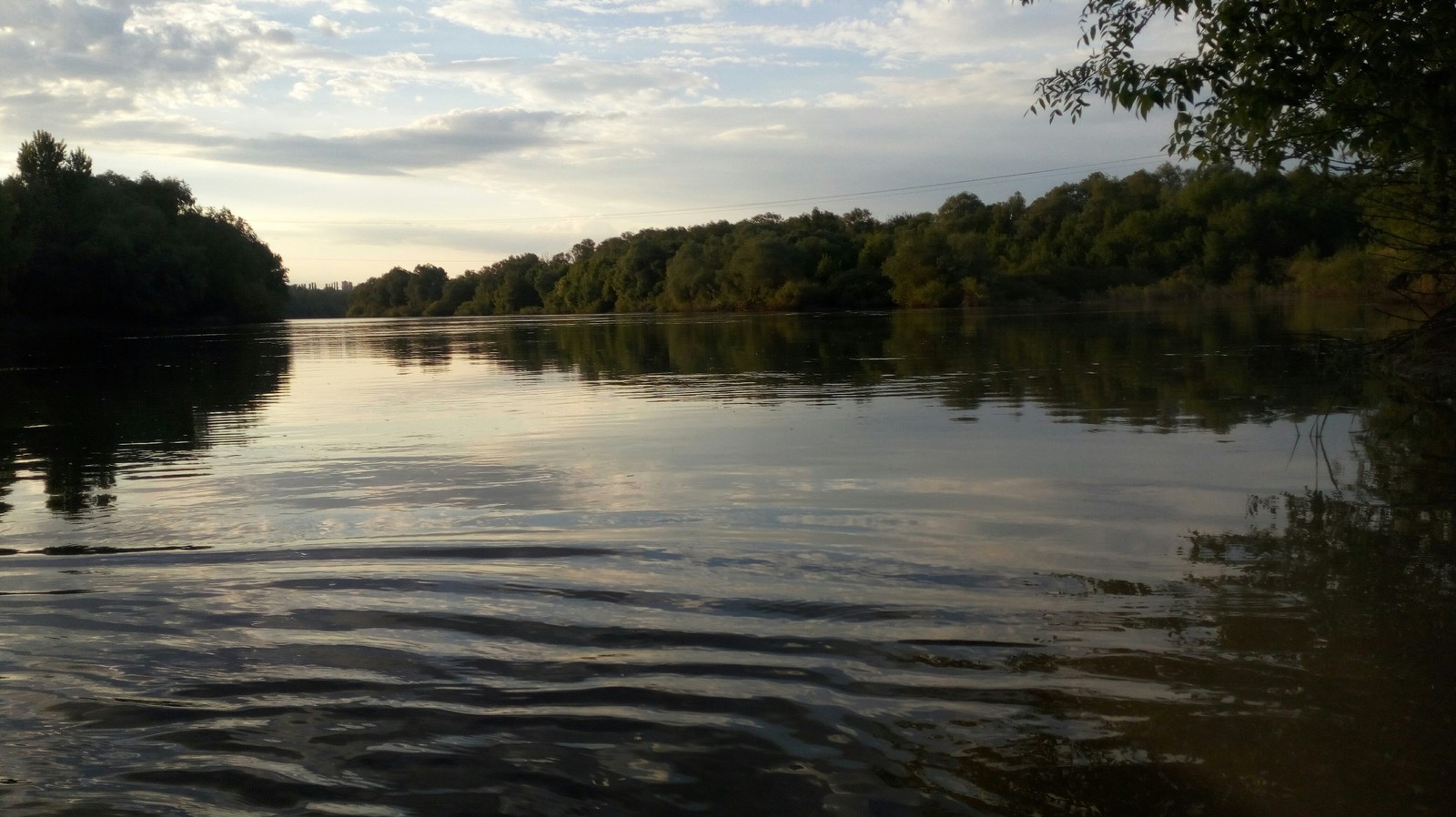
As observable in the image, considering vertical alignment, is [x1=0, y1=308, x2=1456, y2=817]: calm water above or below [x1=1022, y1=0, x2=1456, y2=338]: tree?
below

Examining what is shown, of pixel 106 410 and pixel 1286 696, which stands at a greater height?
pixel 106 410

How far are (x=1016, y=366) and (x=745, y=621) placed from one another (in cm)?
1552

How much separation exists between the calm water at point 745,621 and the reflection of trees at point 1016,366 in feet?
5.43

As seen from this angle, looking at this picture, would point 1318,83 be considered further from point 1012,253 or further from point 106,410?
point 1012,253

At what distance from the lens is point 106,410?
15.0 meters

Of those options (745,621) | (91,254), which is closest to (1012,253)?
(91,254)

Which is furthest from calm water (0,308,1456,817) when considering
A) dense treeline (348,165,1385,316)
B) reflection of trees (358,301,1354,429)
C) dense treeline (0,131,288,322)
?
dense treeline (0,131,288,322)

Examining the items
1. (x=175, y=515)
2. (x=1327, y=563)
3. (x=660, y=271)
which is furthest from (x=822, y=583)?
(x=660, y=271)

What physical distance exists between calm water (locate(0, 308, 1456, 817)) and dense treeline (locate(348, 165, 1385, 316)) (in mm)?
55267

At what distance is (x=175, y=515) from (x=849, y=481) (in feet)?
16.3

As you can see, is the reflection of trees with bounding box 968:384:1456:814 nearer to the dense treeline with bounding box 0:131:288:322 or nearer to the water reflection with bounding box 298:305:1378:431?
the water reflection with bounding box 298:305:1378:431

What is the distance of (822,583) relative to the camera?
5.54 m

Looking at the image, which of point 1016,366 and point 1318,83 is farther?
point 1016,366

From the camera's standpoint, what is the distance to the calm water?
136 inches
